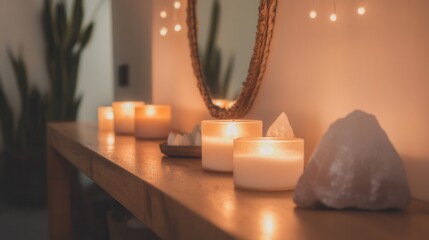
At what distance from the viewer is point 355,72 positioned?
36.8 inches

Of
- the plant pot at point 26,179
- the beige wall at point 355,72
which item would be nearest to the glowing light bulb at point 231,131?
the beige wall at point 355,72

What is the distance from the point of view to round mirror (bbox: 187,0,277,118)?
4.00 ft

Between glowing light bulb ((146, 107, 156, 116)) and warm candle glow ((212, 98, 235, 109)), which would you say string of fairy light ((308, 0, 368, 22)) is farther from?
glowing light bulb ((146, 107, 156, 116))

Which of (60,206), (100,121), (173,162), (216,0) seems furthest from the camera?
(60,206)

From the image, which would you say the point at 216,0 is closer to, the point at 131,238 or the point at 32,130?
the point at 131,238

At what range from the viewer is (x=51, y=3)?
341cm

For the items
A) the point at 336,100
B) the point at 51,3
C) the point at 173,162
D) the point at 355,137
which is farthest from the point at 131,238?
the point at 51,3

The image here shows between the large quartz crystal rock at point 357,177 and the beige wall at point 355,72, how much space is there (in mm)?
87

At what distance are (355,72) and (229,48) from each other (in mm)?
508

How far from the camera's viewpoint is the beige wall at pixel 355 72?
31.7 inches

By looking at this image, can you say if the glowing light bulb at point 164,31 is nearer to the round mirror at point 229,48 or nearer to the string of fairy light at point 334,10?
the round mirror at point 229,48

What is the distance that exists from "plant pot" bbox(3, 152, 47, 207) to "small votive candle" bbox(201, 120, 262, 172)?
2.39 m

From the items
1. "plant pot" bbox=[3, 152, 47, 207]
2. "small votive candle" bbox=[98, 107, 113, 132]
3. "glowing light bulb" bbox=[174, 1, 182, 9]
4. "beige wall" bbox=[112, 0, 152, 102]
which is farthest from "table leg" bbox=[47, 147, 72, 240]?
"plant pot" bbox=[3, 152, 47, 207]

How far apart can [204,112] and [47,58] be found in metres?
2.04
